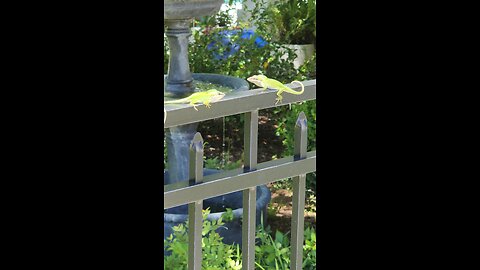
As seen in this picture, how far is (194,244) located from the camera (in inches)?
76.4

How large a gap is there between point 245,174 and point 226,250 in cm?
140

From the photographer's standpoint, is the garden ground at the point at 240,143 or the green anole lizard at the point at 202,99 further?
the garden ground at the point at 240,143

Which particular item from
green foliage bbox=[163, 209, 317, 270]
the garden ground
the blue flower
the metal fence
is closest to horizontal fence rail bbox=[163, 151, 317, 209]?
the metal fence

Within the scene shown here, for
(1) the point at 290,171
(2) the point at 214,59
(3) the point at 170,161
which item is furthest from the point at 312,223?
(1) the point at 290,171

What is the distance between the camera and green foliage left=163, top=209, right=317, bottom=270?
10.6ft

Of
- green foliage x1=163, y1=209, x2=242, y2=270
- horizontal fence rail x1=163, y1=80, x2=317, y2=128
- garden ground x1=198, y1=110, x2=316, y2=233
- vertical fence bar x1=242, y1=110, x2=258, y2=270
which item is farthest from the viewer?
garden ground x1=198, y1=110, x2=316, y2=233

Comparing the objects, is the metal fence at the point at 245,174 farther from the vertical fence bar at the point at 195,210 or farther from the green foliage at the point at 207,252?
the green foliage at the point at 207,252

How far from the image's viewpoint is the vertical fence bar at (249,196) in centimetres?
199

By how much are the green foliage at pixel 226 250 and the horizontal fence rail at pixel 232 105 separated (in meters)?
1.25

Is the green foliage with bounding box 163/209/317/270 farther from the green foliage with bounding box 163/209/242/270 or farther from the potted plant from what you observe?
the potted plant

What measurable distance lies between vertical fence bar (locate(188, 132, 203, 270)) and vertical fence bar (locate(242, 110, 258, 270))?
151 mm

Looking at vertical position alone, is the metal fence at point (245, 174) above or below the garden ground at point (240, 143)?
above

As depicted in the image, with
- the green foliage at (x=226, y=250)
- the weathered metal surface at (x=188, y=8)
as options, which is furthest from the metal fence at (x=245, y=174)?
the weathered metal surface at (x=188, y=8)
